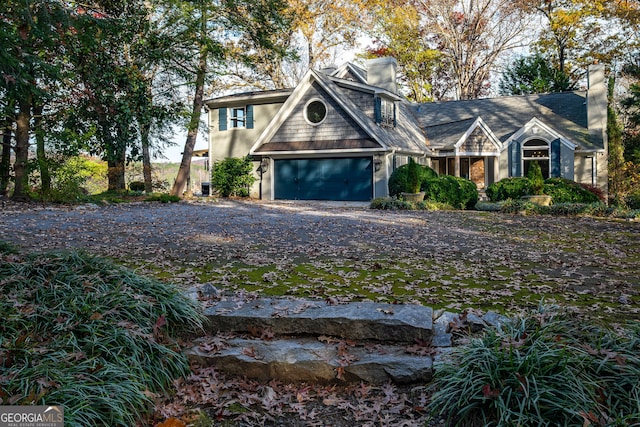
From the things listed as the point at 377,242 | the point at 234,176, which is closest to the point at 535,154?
the point at 234,176

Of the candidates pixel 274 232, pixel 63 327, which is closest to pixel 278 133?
pixel 274 232

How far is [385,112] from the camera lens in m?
22.9

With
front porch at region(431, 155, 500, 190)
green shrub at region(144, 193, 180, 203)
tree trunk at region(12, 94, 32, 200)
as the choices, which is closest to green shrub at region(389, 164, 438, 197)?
front porch at region(431, 155, 500, 190)

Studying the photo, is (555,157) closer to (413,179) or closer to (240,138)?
(413,179)

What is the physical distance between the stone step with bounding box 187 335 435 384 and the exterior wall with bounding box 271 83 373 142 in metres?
17.8

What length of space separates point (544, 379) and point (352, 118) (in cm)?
1930

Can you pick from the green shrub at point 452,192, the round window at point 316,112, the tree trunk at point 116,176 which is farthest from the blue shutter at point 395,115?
the tree trunk at point 116,176

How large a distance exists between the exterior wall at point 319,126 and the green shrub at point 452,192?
422 cm

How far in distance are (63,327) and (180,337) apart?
0.95 metres

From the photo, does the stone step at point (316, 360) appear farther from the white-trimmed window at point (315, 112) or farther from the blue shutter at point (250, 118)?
the blue shutter at point (250, 118)

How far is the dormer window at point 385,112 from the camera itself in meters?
22.3

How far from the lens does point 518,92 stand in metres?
34.1

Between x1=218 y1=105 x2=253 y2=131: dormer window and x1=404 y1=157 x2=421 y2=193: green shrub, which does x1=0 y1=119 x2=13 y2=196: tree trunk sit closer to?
x1=218 y1=105 x2=253 y2=131: dormer window

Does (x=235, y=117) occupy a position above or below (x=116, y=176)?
above
